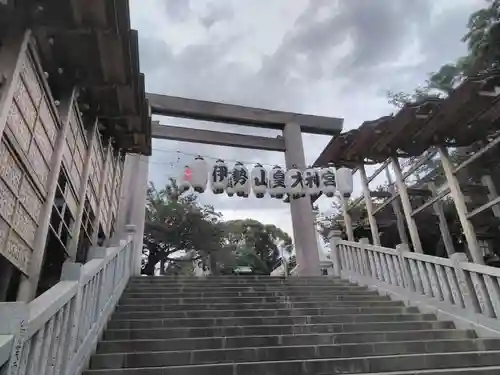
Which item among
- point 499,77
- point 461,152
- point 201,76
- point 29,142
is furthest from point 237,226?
point 29,142

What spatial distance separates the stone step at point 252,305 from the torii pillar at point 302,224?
3.80 metres

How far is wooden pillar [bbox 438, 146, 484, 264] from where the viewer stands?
657 cm

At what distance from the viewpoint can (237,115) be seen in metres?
11.5

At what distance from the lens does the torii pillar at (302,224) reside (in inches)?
400

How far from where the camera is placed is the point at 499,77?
6262mm

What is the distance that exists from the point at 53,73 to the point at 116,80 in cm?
76

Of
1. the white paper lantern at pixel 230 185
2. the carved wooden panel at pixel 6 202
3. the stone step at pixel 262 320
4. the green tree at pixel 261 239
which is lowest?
the stone step at pixel 262 320

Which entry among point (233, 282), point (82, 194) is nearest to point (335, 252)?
point (233, 282)

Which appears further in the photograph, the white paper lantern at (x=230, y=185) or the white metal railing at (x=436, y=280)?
the white paper lantern at (x=230, y=185)

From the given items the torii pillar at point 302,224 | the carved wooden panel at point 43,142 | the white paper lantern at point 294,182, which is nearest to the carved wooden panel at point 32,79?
the carved wooden panel at point 43,142

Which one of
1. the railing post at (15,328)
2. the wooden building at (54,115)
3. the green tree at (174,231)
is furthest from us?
the green tree at (174,231)

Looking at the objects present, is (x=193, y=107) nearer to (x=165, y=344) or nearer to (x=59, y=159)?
(x=59, y=159)

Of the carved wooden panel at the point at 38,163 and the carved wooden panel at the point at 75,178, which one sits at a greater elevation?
the carved wooden panel at the point at 75,178

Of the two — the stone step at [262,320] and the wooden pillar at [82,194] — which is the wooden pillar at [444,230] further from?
the wooden pillar at [82,194]
